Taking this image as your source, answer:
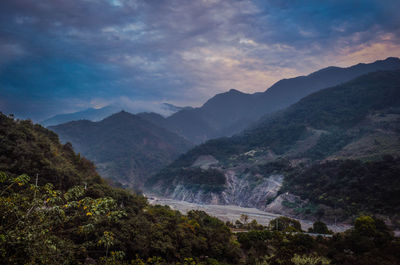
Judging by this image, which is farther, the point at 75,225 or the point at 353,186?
the point at 353,186

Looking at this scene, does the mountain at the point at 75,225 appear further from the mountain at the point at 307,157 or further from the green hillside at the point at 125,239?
the mountain at the point at 307,157

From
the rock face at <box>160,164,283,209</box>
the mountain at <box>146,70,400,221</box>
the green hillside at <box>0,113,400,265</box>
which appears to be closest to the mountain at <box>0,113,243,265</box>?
the green hillside at <box>0,113,400,265</box>

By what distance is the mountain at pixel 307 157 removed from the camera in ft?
234

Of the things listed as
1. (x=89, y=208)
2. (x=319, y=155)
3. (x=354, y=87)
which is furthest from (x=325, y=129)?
(x=89, y=208)

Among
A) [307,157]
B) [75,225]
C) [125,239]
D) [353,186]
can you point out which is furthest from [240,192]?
[75,225]

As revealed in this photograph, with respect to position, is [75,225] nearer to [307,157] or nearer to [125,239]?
[125,239]

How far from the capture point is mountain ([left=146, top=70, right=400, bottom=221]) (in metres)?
71.4

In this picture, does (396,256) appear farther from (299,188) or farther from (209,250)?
(299,188)

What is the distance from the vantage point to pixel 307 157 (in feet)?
384

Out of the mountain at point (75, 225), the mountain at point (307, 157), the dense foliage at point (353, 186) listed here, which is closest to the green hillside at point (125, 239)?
the mountain at point (75, 225)

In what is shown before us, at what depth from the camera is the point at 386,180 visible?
64.6 metres

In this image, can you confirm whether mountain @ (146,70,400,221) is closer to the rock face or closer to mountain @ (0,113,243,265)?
the rock face

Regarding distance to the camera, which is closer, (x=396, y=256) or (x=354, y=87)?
(x=396, y=256)

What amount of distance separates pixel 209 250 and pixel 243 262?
3.15 meters
